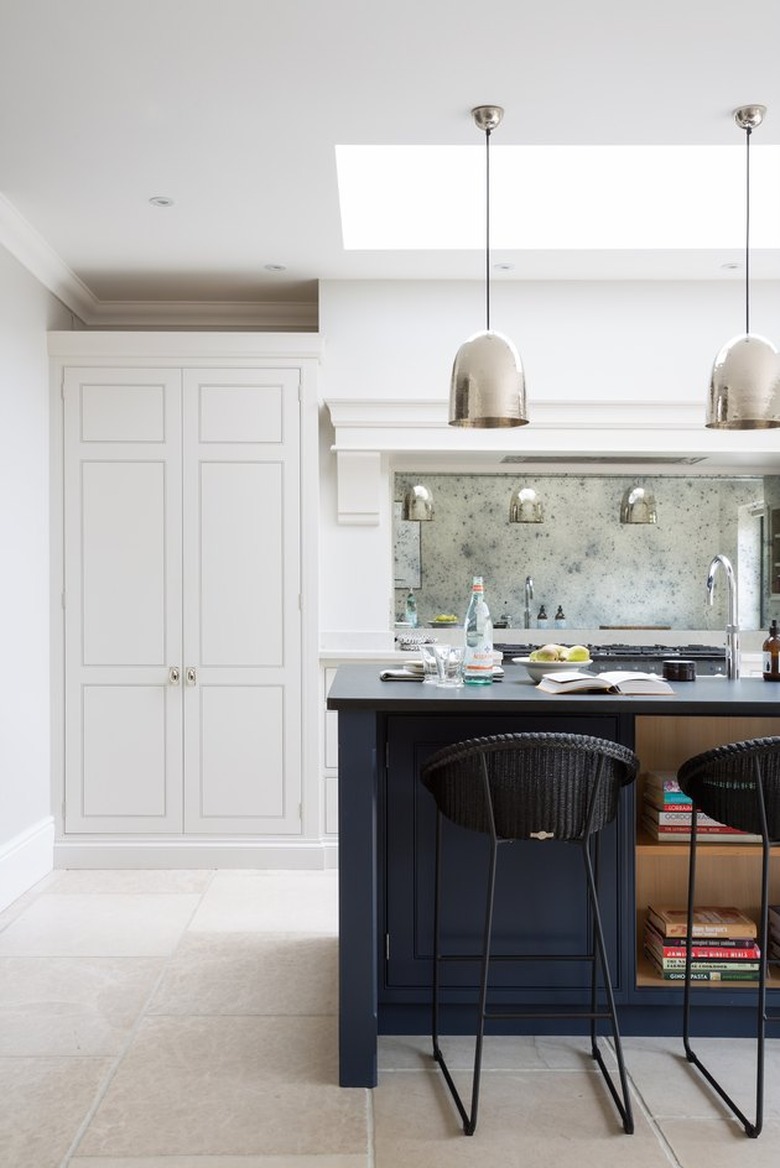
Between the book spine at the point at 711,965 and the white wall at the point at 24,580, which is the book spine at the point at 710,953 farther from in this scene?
the white wall at the point at 24,580

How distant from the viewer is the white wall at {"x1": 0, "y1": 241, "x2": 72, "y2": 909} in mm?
3955

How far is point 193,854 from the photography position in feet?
14.8

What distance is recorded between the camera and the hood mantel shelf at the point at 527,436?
15.0 ft

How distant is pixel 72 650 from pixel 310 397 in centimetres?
157

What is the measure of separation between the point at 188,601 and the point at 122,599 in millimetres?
299

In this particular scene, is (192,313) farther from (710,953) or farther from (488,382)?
(710,953)

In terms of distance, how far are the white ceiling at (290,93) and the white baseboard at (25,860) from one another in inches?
94.5

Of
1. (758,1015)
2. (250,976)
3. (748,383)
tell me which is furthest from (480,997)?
(748,383)

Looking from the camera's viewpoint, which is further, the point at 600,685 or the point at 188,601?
the point at 188,601

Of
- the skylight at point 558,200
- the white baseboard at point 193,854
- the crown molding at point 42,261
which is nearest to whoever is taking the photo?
the crown molding at point 42,261

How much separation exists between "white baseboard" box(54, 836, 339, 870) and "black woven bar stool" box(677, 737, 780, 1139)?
2.38m

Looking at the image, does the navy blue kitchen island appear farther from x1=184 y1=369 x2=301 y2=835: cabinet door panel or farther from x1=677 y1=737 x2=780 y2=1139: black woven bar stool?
x1=184 y1=369 x2=301 y2=835: cabinet door panel

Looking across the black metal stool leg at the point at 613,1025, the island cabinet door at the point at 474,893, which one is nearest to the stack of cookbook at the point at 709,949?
the island cabinet door at the point at 474,893

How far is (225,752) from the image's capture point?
14.8 feet
